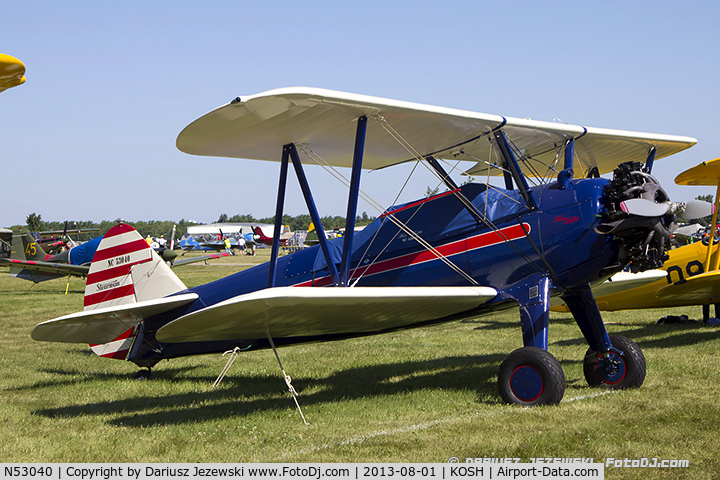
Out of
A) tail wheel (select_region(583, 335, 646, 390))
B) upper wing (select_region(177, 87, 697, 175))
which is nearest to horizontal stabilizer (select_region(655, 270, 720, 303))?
upper wing (select_region(177, 87, 697, 175))

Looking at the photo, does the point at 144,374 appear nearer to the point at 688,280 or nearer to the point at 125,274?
the point at 125,274

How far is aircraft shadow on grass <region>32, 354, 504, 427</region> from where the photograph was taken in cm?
585

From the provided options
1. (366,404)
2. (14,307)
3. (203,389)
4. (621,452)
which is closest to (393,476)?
(621,452)

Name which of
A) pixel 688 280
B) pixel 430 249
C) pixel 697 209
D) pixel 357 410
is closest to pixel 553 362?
pixel 430 249

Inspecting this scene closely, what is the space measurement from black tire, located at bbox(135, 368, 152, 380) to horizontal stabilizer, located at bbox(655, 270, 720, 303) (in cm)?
780

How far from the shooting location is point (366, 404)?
5.88 m

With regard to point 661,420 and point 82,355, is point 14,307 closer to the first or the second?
point 82,355

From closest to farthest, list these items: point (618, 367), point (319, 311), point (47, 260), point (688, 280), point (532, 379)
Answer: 1. point (319, 311)
2. point (532, 379)
3. point (618, 367)
4. point (688, 280)
5. point (47, 260)

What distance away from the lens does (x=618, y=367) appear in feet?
20.2

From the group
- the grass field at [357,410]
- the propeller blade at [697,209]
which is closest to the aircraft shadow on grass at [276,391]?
the grass field at [357,410]

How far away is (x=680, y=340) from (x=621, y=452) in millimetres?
6011

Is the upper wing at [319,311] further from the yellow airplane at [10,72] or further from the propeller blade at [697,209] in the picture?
the propeller blade at [697,209]

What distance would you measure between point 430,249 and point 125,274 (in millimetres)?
4243

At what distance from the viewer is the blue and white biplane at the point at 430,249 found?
528cm
